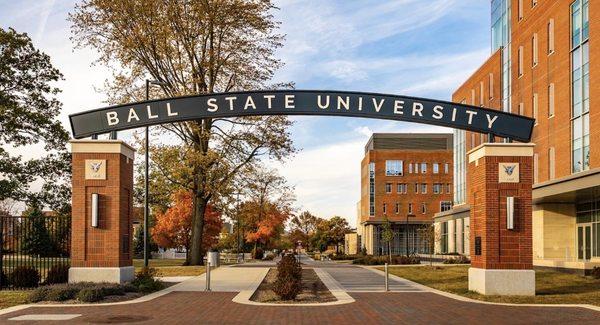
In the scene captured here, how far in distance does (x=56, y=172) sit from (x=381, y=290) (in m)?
23.4

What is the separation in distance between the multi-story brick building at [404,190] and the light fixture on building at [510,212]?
8991 cm

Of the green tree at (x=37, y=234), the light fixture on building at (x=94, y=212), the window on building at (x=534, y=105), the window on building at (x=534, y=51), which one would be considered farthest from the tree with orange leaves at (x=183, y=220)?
the light fixture on building at (x=94, y=212)

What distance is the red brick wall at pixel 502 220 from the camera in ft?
71.6

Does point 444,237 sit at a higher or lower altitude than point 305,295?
lower

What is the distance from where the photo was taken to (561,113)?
45188mm

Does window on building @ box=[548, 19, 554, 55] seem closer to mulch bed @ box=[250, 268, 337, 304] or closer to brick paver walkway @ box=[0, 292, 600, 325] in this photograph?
mulch bed @ box=[250, 268, 337, 304]

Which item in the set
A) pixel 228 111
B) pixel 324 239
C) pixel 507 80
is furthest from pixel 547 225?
pixel 324 239

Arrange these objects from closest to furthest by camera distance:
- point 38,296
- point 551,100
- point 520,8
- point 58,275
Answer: point 38,296 < point 58,275 < point 551,100 < point 520,8

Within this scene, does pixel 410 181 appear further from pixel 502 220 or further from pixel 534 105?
pixel 502 220

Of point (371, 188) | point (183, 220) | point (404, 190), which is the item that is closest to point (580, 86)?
point (183, 220)

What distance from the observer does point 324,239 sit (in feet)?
411

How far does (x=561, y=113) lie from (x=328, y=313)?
110 feet

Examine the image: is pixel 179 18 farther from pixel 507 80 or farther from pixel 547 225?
pixel 507 80

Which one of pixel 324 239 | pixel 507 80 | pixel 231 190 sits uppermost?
pixel 507 80
